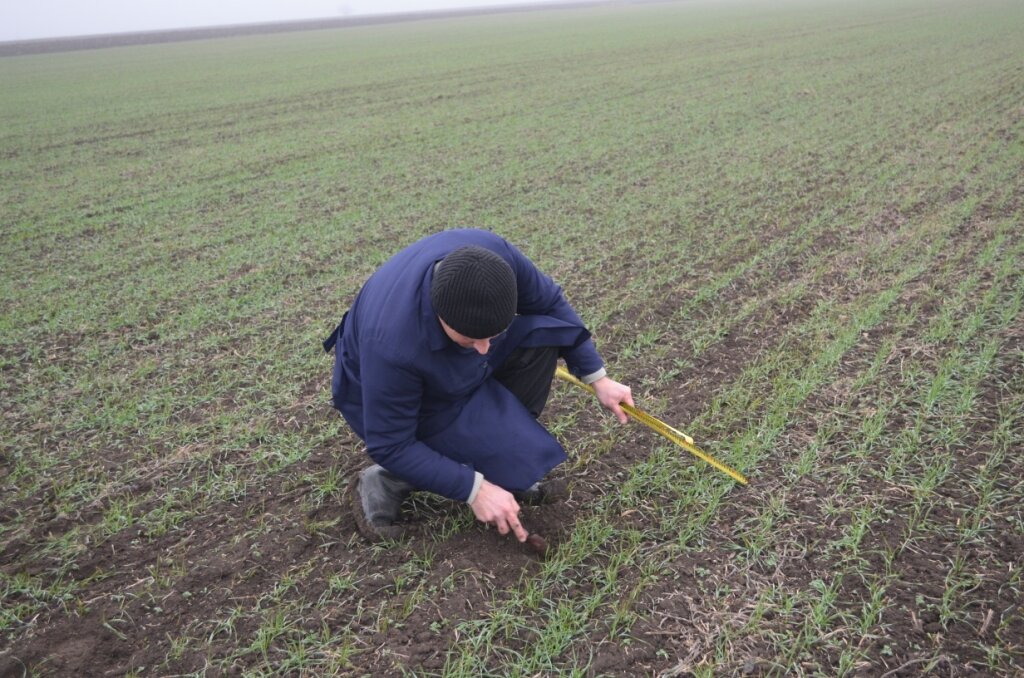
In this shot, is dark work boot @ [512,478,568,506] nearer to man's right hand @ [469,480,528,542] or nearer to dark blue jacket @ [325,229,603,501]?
dark blue jacket @ [325,229,603,501]

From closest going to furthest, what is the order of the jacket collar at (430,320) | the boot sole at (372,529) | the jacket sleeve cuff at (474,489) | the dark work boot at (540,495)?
the jacket collar at (430,320) < the jacket sleeve cuff at (474,489) < the boot sole at (372,529) < the dark work boot at (540,495)

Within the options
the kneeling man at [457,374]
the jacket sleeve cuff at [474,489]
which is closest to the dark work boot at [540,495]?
the kneeling man at [457,374]

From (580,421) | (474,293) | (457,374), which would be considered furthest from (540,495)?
(474,293)

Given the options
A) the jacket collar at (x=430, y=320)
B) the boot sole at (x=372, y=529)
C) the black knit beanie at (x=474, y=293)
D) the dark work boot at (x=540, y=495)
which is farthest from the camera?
A: the dark work boot at (x=540, y=495)

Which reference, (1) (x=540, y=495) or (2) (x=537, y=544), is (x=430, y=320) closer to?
(2) (x=537, y=544)

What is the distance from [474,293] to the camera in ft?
7.79

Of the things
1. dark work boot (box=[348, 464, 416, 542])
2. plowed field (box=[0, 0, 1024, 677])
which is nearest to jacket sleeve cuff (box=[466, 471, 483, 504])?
plowed field (box=[0, 0, 1024, 677])

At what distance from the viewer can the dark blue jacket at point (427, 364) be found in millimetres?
2617

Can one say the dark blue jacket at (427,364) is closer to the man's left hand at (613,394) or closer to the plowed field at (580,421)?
the man's left hand at (613,394)

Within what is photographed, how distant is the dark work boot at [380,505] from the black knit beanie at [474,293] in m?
1.12

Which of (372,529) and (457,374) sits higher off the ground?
(457,374)

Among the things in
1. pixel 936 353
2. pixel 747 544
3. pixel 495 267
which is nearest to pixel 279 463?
pixel 495 267

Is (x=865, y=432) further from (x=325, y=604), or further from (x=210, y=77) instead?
(x=210, y=77)

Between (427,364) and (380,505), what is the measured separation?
0.95m
